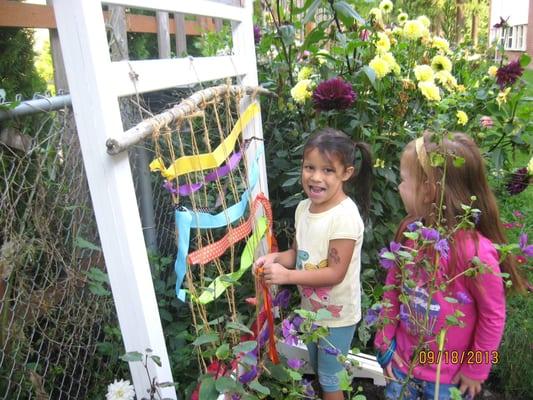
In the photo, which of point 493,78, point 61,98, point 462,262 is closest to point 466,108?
point 493,78

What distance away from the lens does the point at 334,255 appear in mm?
1720

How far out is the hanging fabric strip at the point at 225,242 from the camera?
1354mm

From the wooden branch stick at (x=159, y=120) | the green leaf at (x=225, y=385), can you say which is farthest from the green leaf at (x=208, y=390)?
the wooden branch stick at (x=159, y=120)

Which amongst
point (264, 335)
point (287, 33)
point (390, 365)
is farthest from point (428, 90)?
point (264, 335)

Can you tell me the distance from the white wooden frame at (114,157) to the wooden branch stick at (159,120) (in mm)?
27

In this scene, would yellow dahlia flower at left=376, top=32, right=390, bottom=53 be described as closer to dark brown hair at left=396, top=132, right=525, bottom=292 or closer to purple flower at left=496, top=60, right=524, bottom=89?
purple flower at left=496, top=60, right=524, bottom=89

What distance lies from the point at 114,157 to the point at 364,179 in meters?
1.31

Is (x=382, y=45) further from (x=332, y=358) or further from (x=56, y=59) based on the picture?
(x=56, y=59)

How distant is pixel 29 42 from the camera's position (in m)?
2.38

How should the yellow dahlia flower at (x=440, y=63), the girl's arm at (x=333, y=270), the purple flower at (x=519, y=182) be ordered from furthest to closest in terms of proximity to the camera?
the purple flower at (x=519, y=182), the yellow dahlia flower at (x=440, y=63), the girl's arm at (x=333, y=270)

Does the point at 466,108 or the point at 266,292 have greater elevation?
the point at 466,108

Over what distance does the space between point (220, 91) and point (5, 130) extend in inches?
25.5

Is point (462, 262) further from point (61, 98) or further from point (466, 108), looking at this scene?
point (466, 108)
